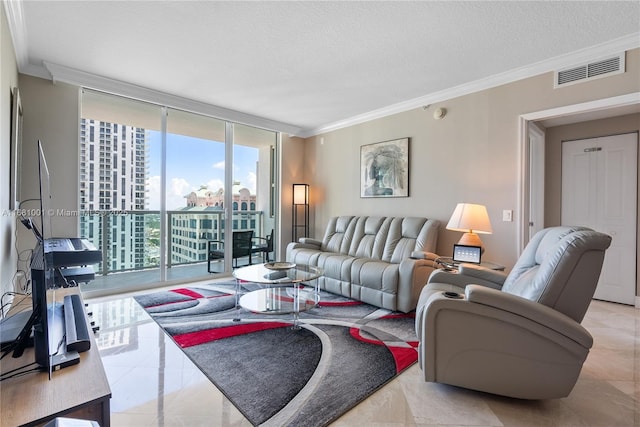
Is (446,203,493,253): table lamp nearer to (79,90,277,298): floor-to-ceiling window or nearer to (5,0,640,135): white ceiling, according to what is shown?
(5,0,640,135): white ceiling

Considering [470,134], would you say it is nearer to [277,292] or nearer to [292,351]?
[277,292]

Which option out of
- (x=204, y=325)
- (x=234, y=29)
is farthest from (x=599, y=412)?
(x=234, y=29)

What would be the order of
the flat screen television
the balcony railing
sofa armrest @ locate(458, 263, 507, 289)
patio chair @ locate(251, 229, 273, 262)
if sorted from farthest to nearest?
patio chair @ locate(251, 229, 273, 262)
the balcony railing
sofa armrest @ locate(458, 263, 507, 289)
the flat screen television

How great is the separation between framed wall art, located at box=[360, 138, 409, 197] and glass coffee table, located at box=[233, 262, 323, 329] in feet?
5.77

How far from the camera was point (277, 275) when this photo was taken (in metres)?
2.88

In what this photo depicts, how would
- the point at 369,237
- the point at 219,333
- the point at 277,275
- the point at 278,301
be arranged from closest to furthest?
1. the point at 219,333
2. the point at 277,275
3. the point at 278,301
4. the point at 369,237

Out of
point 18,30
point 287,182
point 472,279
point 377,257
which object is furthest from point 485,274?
point 18,30

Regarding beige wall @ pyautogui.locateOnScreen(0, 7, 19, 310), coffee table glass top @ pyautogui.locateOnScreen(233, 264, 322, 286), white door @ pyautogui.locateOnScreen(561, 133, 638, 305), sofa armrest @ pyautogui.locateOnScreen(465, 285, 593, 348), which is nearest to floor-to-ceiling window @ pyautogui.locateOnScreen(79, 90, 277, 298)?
beige wall @ pyautogui.locateOnScreen(0, 7, 19, 310)

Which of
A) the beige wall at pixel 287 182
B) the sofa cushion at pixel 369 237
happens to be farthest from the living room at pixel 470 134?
the beige wall at pixel 287 182

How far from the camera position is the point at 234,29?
2.44m

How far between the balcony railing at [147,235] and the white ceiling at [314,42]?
168cm

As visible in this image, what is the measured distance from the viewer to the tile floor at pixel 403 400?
5.03 feet

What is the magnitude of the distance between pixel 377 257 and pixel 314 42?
2.44 metres

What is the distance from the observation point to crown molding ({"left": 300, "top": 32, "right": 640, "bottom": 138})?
2588 mm
